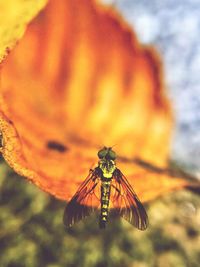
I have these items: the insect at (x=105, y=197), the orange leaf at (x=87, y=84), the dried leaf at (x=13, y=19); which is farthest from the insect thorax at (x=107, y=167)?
the dried leaf at (x=13, y=19)

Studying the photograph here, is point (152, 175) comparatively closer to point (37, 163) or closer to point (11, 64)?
point (37, 163)

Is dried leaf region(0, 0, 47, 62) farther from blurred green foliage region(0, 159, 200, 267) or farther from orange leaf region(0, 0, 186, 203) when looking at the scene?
orange leaf region(0, 0, 186, 203)

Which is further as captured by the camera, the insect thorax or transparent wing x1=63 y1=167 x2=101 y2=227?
the insect thorax

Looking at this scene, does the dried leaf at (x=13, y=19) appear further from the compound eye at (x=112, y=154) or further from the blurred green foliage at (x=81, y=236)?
the compound eye at (x=112, y=154)

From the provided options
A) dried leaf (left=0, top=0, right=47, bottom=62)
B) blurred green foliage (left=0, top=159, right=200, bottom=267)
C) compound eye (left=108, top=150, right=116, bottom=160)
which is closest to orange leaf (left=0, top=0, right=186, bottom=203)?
compound eye (left=108, top=150, right=116, bottom=160)

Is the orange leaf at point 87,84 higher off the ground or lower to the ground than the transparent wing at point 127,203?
higher

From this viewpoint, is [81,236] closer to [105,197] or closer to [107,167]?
[105,197]
